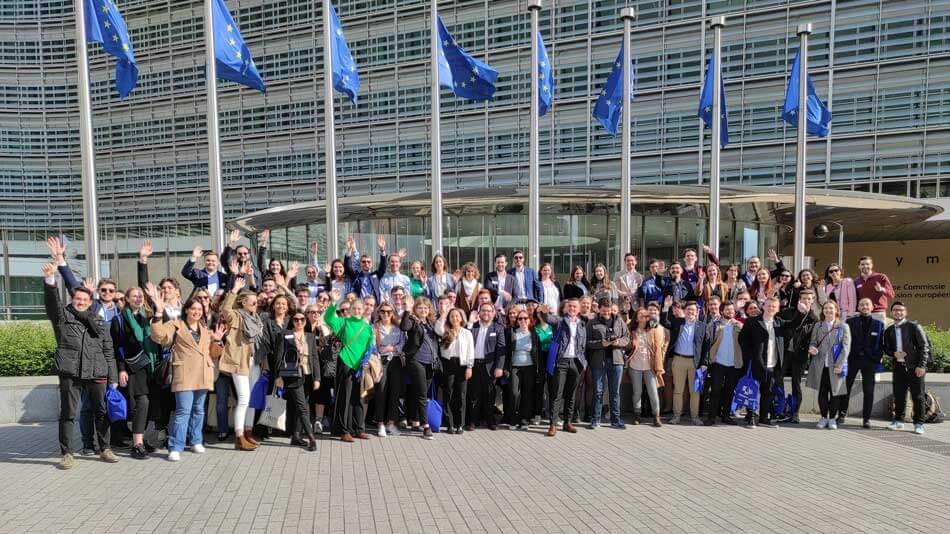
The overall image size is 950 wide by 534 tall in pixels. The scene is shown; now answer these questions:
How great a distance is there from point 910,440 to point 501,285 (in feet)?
19.4

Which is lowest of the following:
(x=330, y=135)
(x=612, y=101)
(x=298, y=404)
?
(x=298, y=404)

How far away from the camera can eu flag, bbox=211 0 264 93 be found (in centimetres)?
1240

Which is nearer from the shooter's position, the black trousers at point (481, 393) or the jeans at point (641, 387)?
the black trousers at point (481, 393)

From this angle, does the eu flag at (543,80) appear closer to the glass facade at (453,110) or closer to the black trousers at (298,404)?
the glass facade at (453,110)

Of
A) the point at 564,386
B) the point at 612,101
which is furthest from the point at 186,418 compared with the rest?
the point at 612,101

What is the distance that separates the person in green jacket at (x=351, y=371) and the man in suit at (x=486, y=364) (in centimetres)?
150

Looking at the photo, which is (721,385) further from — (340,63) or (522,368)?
(340,63)

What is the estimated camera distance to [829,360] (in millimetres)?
8773

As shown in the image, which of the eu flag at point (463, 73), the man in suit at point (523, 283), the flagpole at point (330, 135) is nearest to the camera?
the man in suit at point (523, 283)

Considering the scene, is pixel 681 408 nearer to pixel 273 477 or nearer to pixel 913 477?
pixel 913 477

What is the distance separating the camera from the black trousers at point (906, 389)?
8555mm

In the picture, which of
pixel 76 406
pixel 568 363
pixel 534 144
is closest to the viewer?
pixel 76 406

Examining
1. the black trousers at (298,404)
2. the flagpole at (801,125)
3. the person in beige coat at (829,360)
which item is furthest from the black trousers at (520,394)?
the flagpole at (801,125)

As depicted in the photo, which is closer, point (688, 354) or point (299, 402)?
point (299, 402)
